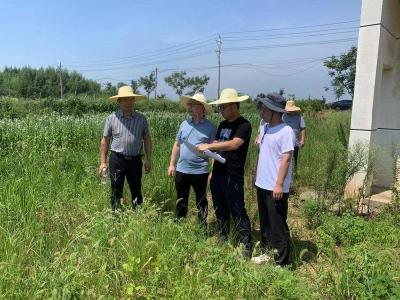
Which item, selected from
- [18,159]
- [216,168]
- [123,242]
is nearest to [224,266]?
[123,242]

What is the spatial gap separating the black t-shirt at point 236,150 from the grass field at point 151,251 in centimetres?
73

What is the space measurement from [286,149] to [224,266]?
1.30 meters

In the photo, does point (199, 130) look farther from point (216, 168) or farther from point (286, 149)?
point (286, 149)

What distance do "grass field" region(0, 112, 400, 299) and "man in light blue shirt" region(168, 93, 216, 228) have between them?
533mm

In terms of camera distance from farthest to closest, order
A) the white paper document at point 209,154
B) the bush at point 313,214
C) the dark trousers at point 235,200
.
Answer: the bush at point 313,214 < the dark trousers at point 235,200 < the white paper document at point 209,154

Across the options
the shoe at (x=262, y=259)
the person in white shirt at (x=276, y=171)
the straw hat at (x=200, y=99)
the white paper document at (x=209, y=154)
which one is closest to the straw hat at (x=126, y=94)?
the straw hat at (x=200, y=99)

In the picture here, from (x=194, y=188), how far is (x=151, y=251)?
143cm

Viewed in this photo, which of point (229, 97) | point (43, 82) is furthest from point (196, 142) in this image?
point (43, 82)

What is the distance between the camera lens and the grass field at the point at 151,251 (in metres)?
2.72

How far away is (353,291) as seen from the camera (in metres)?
2.77

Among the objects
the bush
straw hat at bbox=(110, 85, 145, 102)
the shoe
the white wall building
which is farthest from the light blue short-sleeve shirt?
the white wall building

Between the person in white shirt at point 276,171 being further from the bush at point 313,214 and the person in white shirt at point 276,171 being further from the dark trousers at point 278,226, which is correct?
the bush at point 313,214

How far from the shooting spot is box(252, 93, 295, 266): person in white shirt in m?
3.71

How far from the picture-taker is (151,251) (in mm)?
3283
